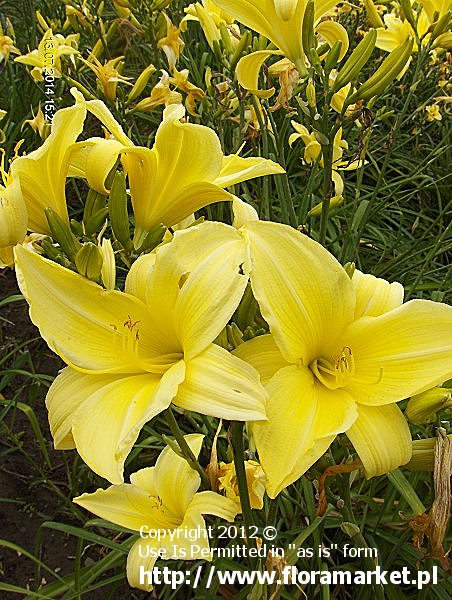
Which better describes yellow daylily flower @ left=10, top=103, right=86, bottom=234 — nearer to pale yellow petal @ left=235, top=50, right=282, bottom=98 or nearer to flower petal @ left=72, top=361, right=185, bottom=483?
flower petal @ left=72, top=361, right=185, bottom=483

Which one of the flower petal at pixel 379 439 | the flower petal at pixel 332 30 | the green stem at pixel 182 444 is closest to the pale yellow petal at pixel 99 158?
the green stem at pixel 182 444

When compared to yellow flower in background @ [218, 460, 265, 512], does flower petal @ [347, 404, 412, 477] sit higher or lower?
higher

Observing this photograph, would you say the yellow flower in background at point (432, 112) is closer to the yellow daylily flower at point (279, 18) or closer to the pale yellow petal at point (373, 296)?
the yellow daylily flower at point (279, 18)

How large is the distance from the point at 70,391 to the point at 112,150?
0.32m

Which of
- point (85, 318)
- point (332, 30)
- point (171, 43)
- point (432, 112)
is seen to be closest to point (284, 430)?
point (85, 318)

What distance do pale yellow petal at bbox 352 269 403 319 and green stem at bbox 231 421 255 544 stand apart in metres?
0.22

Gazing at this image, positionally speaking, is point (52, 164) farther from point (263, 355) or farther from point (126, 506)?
point (126, 506)

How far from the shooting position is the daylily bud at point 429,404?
2.81 feet

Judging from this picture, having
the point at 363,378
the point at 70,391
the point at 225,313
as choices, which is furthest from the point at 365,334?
the point at 70,391

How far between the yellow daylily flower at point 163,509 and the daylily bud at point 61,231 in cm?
44

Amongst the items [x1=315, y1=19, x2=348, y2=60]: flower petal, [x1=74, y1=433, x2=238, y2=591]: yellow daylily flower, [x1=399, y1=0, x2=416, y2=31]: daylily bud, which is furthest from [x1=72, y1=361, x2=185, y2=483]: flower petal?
[x1=399, y1=0, x2=416, y2=31]: daylily bud

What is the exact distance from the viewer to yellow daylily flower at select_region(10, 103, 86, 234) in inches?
32.3

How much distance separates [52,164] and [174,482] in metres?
0.60

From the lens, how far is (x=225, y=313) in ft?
2.43
